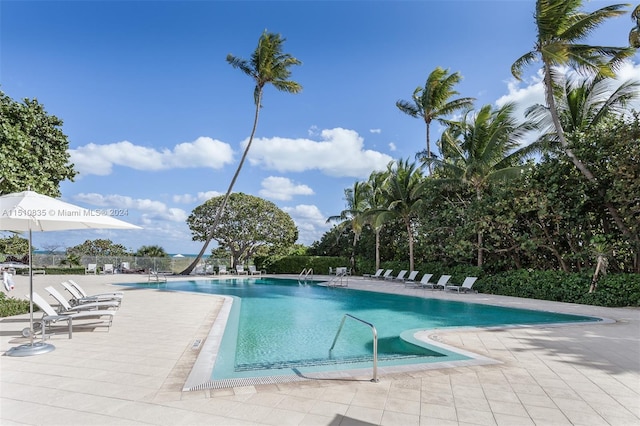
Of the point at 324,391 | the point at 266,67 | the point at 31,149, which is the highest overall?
the point at 266,67

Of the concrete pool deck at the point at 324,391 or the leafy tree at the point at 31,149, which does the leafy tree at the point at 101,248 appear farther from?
the concrete pool deck at the point at 324,391

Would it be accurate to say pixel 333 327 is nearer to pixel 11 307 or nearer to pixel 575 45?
pixel 11 307

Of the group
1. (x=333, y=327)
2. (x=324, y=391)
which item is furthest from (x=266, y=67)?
(x=324, y=391)

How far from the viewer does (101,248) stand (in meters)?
37.3

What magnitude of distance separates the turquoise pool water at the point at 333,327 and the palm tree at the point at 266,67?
14.1 m

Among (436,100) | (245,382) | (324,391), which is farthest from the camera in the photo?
(436,100)

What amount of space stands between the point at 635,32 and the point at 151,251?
33.2 meters

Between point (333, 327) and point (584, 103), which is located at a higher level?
point (584, 103)

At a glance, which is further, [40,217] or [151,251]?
[151,251]

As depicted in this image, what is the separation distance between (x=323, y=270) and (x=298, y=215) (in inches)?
292

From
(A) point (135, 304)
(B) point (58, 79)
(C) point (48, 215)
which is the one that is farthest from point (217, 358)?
(B) point (58, 79)

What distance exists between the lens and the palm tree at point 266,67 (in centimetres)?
2303

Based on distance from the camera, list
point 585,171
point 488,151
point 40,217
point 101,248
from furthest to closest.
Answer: point 101,248, point 488,151, point 585,171, point 40,217

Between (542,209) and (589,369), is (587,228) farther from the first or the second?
(589,369)
